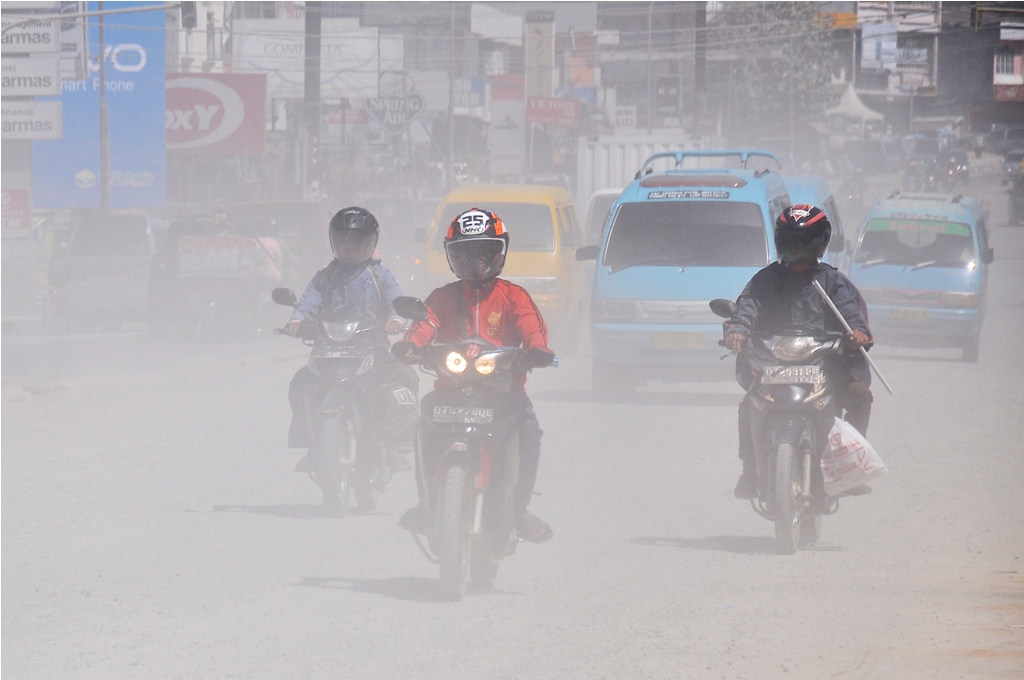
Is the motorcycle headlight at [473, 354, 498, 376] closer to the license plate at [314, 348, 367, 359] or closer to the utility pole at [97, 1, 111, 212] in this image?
the license plate at [314, 348, 367, 359]

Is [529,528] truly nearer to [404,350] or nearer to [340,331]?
[404,350]

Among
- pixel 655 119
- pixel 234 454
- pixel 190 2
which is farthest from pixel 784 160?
pixel 234 454

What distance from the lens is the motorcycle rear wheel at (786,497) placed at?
7.48 metres

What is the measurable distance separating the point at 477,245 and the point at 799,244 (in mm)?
1888

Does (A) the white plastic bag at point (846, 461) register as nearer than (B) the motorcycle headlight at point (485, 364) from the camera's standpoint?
No

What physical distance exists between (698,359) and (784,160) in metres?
44.6

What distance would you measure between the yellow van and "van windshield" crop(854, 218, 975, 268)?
12.1 ft

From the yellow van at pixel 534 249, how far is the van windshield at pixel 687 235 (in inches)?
117

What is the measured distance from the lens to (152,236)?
79.7 feet

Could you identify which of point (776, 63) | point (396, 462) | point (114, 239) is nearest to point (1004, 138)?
point (776, 63)

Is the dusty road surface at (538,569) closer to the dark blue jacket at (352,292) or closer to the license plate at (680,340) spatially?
the dark blue jacket at (352,292)

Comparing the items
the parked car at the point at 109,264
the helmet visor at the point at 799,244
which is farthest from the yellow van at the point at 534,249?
the helmet visor at the point at 799,244

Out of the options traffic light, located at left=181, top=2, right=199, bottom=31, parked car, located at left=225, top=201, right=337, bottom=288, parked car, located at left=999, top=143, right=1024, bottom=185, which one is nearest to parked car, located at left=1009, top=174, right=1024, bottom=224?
parked car, located at left=999, top=143, right=1024, bottom=185

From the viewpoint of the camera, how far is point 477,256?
257 inches
